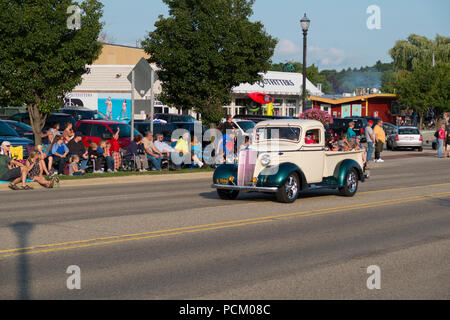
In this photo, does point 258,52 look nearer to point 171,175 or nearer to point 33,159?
point 171,175

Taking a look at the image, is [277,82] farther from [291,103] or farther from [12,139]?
[12,139]

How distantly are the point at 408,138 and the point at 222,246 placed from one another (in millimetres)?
33078

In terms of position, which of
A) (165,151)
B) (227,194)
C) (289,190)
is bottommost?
(227,194)

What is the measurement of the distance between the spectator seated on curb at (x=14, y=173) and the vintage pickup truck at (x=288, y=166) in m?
6.14

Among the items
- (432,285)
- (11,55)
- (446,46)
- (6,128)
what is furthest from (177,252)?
(446,46)

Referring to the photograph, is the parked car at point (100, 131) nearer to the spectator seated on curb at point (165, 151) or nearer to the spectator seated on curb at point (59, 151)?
the spectator seated on curb at point (165, 151)

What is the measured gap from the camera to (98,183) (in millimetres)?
21266

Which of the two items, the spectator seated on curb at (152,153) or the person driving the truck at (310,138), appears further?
the spectator seated on curb at (152,153)

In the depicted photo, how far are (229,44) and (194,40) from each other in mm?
1815

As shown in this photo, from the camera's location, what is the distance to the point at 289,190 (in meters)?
15.3

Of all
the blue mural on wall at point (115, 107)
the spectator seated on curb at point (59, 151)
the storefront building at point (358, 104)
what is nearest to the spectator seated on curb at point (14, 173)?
the spectator seated on curb at point (59, 151)

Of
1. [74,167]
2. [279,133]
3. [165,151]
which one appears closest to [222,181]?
[279,133]

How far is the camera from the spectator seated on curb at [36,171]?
→ 62.4 feet

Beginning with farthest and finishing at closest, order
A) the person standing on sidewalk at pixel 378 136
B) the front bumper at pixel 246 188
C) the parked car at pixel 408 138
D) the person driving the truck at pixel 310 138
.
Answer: the parked car at pixel 408 138 → the person standing on sidewalk at pixel 378 136 → the person driving the truck at pixel 310 138 → the front bumper at pixel 246 188
